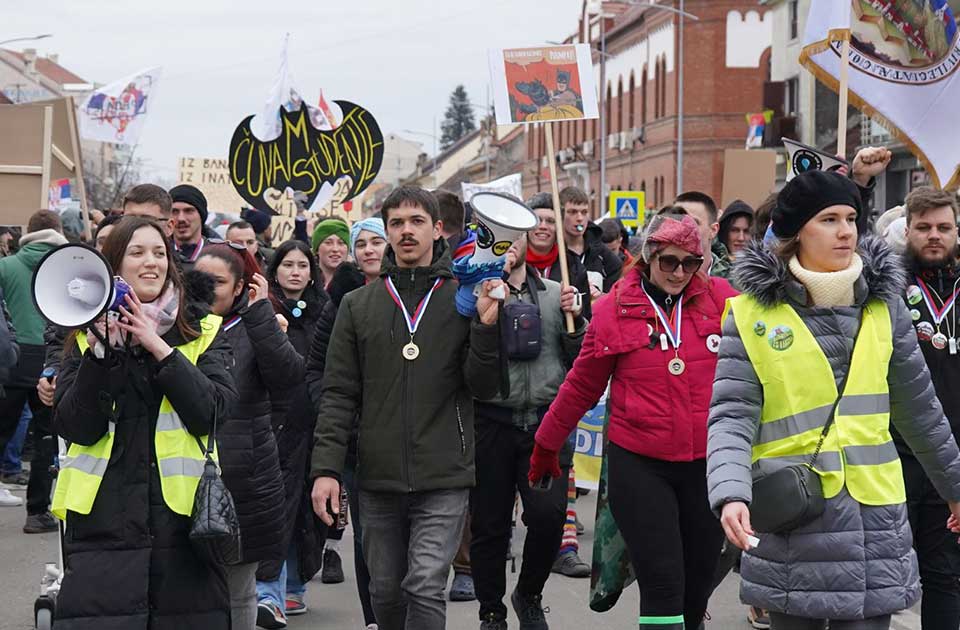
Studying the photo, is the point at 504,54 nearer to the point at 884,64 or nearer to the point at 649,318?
A: the point at 884,64

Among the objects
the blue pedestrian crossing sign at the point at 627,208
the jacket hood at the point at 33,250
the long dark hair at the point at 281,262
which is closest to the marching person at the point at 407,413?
the long dark hair at the point at 281,262

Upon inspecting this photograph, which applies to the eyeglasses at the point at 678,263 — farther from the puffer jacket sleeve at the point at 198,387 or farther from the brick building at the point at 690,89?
the brick building at the point at 690,89

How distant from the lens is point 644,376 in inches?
246

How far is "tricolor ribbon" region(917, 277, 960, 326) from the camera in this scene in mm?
6789

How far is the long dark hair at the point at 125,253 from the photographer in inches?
209

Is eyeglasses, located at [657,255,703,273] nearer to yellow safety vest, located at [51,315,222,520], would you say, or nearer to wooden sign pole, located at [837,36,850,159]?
wooden sign pole, located at [837,36,850,159]

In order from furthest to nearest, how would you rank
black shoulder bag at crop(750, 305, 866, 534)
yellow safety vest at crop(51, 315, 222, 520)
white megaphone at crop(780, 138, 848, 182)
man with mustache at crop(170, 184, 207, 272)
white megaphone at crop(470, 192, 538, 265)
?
man with mustache at crop(170, 184, 207, 272) → white megaphone at crop(780, 138, 848, 182) → white megaphone at crop(470, 192, 538, 265) → yellow safety vest at crop(51, 315, 222, 520) → black shoulder bag at crop(750, 305, 866, 534)

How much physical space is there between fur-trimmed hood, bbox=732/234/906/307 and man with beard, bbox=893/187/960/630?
70.2 inches

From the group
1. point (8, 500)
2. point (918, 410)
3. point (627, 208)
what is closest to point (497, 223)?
point (918, 410)

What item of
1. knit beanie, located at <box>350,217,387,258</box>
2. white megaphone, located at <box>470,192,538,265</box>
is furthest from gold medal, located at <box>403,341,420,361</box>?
knit beanie, located at <box>350,217,387,258</box>

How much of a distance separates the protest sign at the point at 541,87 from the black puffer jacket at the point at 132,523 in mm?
4365

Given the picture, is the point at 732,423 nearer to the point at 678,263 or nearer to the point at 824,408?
the point at 824,408

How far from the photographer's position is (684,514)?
245 inches

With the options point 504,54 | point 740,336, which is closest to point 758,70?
point 504,54
